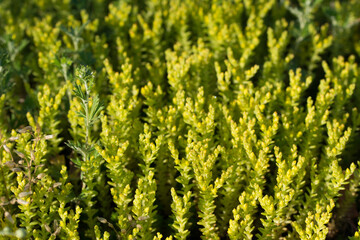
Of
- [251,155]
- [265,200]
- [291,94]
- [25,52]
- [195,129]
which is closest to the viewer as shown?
[265,200]

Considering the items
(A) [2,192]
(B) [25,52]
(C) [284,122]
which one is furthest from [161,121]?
(B) [25,52]

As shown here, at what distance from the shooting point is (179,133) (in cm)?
293

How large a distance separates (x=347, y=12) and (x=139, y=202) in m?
3.48

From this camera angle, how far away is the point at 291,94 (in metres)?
3.01

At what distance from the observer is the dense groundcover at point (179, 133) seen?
2.44 metres

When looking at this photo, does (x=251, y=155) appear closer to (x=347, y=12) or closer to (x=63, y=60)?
(x=63, y=60)

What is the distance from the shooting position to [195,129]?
2.77m

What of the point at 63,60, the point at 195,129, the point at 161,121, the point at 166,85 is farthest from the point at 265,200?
the point at 63,60

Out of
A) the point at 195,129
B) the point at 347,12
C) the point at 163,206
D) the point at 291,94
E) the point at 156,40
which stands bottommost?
the point at 163,206

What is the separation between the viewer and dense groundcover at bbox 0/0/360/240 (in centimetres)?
244

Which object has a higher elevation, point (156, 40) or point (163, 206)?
point (156, 40)

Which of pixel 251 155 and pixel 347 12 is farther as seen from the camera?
pixel 347 12

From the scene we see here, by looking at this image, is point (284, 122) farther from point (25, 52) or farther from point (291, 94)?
point (25, 52)

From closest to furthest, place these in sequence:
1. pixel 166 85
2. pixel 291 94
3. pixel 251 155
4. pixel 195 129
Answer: pixel 251 155
pixel 195 129
pixel 291 94
pixel 166 85
